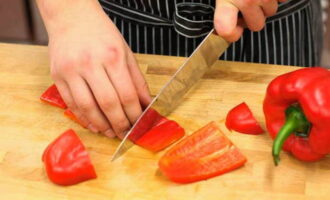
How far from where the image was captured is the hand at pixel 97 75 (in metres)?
1.12

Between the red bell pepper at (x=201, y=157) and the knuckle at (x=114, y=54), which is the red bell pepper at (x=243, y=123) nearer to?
the red bell pepper at (x=201, y=157)

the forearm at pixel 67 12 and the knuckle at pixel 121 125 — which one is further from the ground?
the forearm at pixel 67 12

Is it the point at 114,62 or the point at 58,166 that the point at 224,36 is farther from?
the point at 58,166

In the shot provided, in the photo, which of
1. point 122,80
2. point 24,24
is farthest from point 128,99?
point 24,24

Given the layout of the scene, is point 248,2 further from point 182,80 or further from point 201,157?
point 201,157

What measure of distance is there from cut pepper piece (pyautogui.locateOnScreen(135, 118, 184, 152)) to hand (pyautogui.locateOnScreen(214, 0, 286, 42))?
207mm

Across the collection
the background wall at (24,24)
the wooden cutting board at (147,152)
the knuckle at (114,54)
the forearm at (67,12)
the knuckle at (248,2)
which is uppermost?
the knuckle at (248,2)

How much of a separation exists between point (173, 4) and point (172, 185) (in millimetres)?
476

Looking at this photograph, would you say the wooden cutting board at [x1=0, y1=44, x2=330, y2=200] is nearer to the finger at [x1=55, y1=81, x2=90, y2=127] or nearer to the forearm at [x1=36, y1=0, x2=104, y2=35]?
the finger at [x1=55, y1=81, x2=90, y2=127]

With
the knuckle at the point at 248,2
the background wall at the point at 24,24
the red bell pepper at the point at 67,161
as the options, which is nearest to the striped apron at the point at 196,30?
the knuckle at the point at 248,2

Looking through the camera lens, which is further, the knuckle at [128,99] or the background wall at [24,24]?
the background wall at [24,24]

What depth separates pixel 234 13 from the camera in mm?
1175

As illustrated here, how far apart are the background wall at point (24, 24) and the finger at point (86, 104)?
131 cm

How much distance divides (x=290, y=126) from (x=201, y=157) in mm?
174
